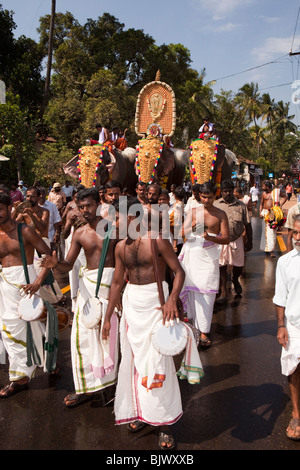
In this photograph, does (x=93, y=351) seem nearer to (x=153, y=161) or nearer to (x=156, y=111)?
(x=153, y=161)

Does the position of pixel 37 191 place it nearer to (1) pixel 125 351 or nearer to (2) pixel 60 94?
(1) pixel 125 351

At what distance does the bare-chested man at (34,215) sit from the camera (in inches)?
175

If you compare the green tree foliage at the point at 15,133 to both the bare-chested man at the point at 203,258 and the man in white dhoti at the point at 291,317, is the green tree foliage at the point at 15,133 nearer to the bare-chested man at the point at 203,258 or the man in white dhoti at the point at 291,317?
the bare-chested man at the point at 203,258

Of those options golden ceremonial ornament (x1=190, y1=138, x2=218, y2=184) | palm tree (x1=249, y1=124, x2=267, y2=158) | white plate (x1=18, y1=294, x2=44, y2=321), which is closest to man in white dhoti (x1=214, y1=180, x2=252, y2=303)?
golden ceremonial ornament (x1=190, y1=138, x2=218, y2=184)

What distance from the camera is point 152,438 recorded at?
301 centimetres

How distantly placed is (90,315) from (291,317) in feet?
5.09

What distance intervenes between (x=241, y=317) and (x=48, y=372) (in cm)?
277

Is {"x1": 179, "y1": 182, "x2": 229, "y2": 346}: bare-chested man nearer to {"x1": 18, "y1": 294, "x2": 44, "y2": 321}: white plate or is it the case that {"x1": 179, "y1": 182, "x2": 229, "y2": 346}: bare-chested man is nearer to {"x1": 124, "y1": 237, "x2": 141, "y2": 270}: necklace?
{"x1": 124, "y1": 237, "x2": 141, "y2": 270}: necklace

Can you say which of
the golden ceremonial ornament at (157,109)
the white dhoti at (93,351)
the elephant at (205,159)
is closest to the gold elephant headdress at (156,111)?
the golden ceremonial ornament at (157,109)

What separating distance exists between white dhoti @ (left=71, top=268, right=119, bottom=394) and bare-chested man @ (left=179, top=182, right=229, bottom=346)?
1482mm

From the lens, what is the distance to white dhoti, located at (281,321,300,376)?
292 centimetres

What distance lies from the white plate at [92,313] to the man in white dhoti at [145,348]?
0.18 m

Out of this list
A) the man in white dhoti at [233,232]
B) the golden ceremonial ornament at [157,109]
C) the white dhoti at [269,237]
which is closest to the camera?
the man in white dhoti at [233,232]
